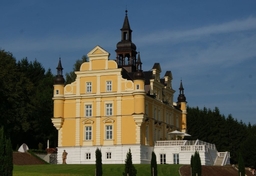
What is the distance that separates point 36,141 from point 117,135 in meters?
21.1

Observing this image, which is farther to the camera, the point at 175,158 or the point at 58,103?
the point at 58,103

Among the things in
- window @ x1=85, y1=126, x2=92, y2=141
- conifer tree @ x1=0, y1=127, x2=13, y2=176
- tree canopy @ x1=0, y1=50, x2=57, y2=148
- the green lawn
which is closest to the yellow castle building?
window @ x1=85, y1=126, x2=92, y2=141

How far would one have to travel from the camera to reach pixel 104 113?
6119cm

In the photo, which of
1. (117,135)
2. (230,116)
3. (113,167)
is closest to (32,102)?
(117,135)

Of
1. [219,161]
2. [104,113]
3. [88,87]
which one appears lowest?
[219,161]

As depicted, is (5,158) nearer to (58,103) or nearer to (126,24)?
(58,103)

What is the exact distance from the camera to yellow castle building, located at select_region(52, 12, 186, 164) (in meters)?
59.6

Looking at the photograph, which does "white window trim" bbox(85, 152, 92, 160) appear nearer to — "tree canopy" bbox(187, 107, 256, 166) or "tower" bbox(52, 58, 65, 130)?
"tower" bbox(52, 58, 65, 130)

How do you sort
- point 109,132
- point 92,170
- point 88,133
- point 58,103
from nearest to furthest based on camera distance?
point 92,170 < point 109,132 < point 88,133 < point 58,103

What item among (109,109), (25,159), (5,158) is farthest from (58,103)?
(5,158)

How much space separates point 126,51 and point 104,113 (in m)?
9.26

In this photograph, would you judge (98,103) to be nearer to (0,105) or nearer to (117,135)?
(117,135)

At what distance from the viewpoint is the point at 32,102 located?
7194cm

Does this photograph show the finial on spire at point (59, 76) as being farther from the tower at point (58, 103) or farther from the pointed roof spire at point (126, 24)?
the pointed roof spire at point (126, 24)
